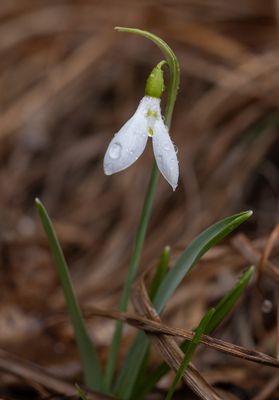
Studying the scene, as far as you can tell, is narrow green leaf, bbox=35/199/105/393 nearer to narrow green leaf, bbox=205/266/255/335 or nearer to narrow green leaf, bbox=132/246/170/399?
narrow green leaf, bbox=132/246/170/399

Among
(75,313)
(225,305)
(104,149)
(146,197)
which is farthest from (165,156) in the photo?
(104,149)

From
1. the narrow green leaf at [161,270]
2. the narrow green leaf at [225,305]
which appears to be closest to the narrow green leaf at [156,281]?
the narrow green leaf at [161,270]

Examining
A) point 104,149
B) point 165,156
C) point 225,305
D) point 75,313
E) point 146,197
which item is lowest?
point 104,149

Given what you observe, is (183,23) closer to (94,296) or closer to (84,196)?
(84,196)

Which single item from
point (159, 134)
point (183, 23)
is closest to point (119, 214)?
point (183, 23)

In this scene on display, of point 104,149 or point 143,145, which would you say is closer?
point 143,145

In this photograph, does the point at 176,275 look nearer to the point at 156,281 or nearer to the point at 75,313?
the point at 156,281
